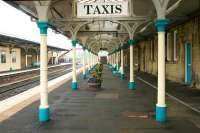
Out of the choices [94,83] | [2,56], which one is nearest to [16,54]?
[2,56]

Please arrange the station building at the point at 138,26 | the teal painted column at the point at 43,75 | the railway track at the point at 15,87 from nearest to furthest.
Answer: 1. the station building at the point at 138,26
2. the teal painted column at the point at 43,75
3. the railway track at the point at 15,87

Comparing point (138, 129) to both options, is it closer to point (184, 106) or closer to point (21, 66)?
point (184, 106)

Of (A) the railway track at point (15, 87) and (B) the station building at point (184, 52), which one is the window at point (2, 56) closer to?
(A) the railway track at point (15, 87)

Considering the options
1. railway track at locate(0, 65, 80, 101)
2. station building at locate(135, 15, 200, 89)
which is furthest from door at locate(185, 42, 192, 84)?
railway track at locate(0, 65, 80, 101)

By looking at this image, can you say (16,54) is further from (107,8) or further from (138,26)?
(107,8)

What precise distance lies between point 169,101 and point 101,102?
8.04 ft

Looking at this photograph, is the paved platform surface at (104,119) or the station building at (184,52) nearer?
the paved platform surface at (104,119)

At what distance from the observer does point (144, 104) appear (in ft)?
36.3

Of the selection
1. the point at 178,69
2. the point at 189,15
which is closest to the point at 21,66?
the point at 178,69

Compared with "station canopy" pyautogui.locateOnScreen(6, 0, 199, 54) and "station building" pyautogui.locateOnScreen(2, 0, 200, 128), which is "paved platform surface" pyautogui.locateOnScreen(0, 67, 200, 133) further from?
"station canopy" pyautogui.locateOnScreen(6, 0, 199, 54)

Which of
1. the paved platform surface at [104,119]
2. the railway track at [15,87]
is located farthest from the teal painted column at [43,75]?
the railway track at [15,87]

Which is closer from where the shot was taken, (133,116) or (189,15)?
(133,116)

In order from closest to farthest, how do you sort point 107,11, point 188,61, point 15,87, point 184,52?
point 107,11 → point 188,61 → point 184,52 → point 15,87

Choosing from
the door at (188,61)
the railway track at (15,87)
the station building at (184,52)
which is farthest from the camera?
the railway track at (15,87)
